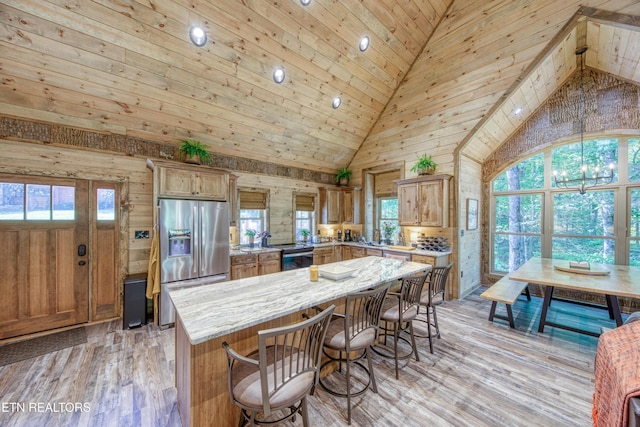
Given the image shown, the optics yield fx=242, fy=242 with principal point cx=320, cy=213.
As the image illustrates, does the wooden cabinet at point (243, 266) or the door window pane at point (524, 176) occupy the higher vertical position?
the door window pane at point (524, 176)

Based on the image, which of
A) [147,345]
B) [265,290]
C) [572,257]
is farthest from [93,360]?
[572,257]

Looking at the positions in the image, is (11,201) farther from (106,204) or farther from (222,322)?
(222,322)

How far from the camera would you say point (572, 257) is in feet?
15.9

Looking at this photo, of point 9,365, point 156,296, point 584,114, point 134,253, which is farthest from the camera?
point 584,114

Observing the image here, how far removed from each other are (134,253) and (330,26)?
4.88m

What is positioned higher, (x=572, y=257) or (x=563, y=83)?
(x=563, y=83)

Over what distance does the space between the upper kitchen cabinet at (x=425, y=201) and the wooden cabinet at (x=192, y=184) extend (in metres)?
3.75

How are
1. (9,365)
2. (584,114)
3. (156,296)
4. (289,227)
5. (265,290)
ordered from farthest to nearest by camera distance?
(289,227), (584,114), (156,296), (9,365), (265,290)

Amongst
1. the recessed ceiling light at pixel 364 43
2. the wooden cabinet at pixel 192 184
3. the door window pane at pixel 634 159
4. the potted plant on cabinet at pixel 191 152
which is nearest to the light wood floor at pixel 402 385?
the wooden cabinet at pixel 192 184

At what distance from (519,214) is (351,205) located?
3.80 metres

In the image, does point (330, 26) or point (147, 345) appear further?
point (330, 26)

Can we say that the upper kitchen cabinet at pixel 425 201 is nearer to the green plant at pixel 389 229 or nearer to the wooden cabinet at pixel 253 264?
the green plant at pixel 389 229

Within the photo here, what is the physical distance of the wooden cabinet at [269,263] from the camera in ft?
16.1

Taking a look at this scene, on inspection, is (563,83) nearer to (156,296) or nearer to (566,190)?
(566,190)
